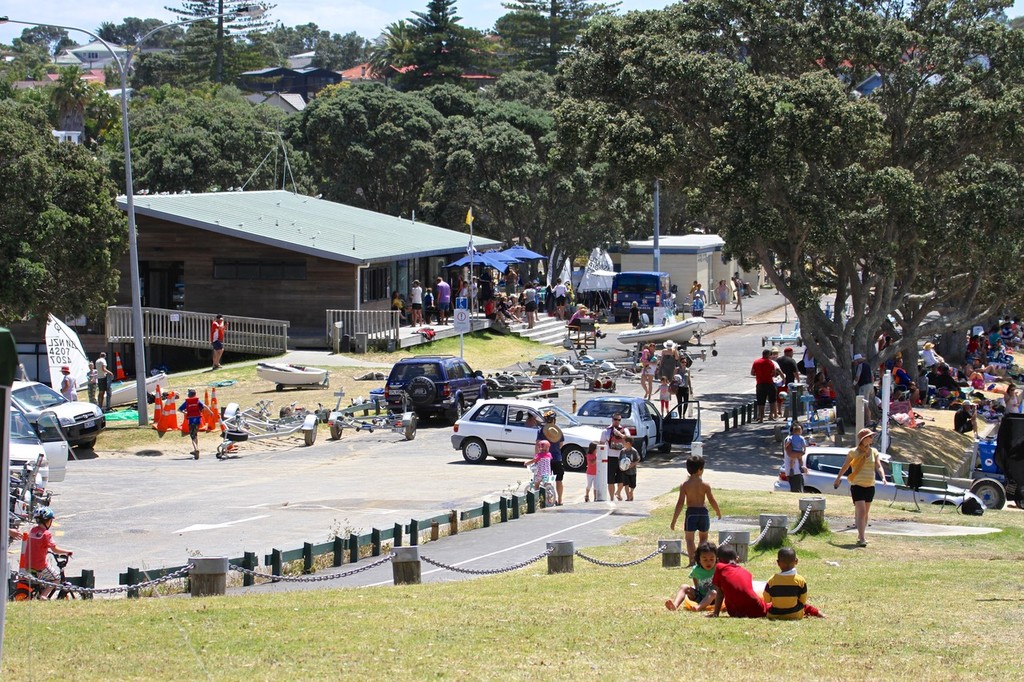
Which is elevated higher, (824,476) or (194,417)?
(194,417)

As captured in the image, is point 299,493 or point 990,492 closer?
point 990,492

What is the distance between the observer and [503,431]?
26734 mm

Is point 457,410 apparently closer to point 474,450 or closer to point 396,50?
point 474,450

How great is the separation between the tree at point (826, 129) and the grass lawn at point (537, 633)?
1611 centimetres

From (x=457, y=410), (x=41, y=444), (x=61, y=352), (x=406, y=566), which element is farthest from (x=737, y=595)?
(x=61, y=352)

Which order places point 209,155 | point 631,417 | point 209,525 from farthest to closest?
point 209,155
point 631,417
point 209,525

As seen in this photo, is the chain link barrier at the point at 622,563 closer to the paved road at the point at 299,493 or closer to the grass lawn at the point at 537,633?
the grass lawn at the point at 537,633

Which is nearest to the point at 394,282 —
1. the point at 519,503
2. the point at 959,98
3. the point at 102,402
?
the point at 102,402

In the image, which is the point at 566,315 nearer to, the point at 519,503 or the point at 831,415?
the point at 831,415

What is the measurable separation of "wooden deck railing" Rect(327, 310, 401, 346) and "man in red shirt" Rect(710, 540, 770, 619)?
31.6 metres

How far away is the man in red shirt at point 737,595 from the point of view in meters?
11.9

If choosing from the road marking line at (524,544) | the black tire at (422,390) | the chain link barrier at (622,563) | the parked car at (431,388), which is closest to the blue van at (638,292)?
the parked car at (431,388)

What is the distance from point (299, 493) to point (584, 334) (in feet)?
89.3

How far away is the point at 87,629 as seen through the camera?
11.5 metres
